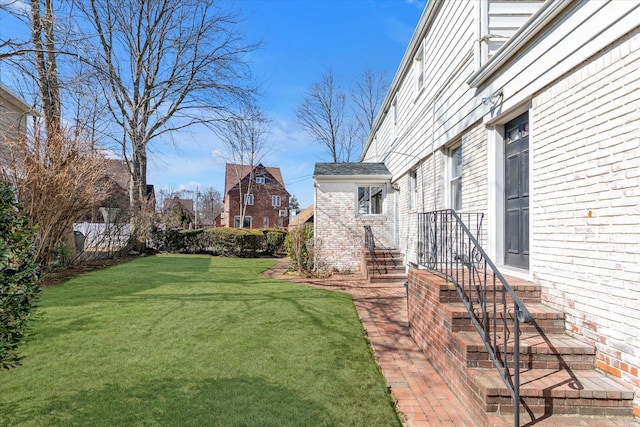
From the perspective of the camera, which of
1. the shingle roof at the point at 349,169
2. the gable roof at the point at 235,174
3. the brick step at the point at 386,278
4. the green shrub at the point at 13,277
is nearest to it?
the green shrub at the point at 13,277

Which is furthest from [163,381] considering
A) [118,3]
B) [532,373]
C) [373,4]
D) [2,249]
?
[118,3]

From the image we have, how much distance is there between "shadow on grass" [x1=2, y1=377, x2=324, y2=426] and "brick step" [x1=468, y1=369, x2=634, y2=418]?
1273 mm

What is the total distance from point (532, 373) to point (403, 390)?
1.15 meters

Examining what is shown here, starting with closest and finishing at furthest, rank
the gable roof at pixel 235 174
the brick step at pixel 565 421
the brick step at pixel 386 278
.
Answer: the brick step at pixel 565 421
the brick step at pixel 386 278
the gable roof at pixel 235 174

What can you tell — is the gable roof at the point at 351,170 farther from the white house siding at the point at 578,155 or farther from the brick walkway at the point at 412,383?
the white house siding at the point at 578,155

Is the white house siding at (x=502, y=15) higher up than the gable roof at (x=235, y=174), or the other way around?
the gable roof at (x=235, y=174)

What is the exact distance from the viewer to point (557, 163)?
3.18 meters

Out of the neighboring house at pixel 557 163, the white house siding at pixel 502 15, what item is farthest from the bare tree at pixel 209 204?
the white house siding at pixel 502 15

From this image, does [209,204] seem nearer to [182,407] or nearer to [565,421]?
[182,407]

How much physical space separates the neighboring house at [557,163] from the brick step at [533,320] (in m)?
0.06

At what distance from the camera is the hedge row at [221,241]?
1662 centimetres

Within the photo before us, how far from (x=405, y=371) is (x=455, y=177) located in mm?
3900

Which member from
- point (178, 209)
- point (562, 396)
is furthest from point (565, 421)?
point (178, 209)

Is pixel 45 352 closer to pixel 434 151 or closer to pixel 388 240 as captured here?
pixel 434 151
